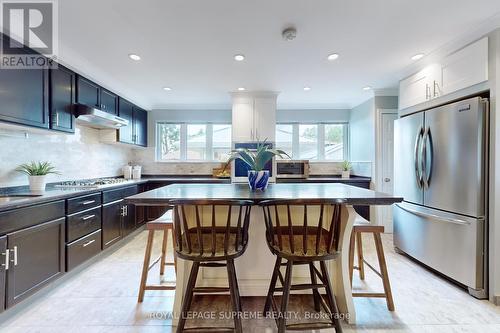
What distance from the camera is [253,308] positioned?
1995 millimetres

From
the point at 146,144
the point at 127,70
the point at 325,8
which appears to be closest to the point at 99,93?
the point at 127,70

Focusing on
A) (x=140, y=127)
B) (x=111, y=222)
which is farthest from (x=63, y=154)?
(x=140, y=127)

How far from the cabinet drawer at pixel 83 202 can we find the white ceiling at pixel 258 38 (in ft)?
4.84

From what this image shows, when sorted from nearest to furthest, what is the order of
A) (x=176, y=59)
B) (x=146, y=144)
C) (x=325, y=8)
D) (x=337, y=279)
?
(x=325, y=8) → (x=337, y=279) → (x=176, y=59) → (x=146, y=144)

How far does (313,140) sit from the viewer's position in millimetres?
5180

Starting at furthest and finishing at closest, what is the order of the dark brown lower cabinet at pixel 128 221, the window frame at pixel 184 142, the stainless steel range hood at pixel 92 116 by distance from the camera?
1. the window frame at pixel 184 142
2. the dark brown lower cabinet at pixel 128 221
3. the stainless steel range hood at pixel 92 116

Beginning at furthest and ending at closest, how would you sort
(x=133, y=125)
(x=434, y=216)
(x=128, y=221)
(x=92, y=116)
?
(x=133, y=125)
(x=128, y=221)
(x=92, y=116)
(x=434, y=216)

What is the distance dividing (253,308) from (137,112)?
3.99 meters

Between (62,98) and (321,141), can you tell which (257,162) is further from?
(321,141)

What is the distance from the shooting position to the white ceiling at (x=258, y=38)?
1.89 m

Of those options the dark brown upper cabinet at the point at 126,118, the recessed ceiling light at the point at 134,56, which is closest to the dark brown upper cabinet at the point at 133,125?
the dark brown upper cabinet at the point at 126,118

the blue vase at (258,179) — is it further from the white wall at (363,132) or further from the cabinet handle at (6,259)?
the white wall at (363,132)

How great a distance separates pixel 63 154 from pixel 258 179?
105 inches

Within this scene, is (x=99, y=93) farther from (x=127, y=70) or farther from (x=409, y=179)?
(x=409, y=179)
